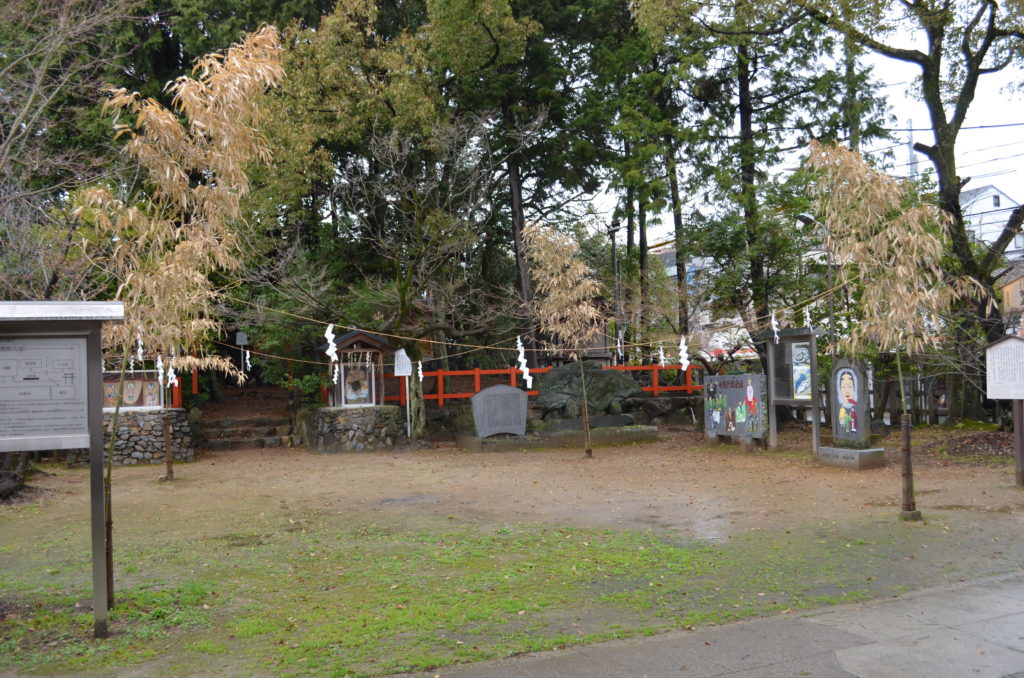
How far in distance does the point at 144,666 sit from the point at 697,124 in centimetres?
2197

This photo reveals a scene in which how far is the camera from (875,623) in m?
5.63

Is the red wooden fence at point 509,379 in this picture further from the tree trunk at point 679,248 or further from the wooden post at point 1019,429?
the wooden post at point 1019,429

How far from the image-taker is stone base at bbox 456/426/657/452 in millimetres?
19125

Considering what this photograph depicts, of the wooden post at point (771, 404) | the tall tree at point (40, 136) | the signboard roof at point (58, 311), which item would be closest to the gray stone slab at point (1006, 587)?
the signboard roof at point (58, 311)

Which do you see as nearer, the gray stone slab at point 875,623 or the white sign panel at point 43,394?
the white sign panel at point 43,394

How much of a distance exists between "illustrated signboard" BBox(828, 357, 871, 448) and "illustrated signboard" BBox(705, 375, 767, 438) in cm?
266

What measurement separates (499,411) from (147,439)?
856 cm

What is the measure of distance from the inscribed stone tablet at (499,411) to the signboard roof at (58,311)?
14.3 m

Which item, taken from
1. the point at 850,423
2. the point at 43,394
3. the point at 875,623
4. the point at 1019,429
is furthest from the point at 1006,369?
the point at 43,394

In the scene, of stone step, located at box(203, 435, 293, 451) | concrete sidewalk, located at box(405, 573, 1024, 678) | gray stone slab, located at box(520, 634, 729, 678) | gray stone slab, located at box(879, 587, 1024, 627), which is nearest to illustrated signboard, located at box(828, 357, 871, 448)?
gray stone slab, located at box(879, 587, 1024, 627)

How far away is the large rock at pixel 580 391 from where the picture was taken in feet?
70.9

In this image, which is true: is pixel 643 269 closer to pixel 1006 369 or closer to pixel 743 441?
pixel 743 441

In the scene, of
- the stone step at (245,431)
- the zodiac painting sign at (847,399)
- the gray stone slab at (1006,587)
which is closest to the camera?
the gray stone slab at (1006,587)

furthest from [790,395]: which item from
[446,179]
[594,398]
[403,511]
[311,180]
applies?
[311,180]
